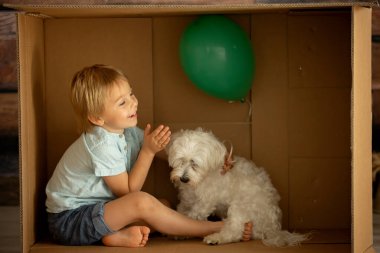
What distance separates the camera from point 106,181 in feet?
6.37

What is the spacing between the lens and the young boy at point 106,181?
189cm

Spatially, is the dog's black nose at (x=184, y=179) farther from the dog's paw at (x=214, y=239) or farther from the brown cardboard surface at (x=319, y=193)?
the brown cardboard surface at (x=319, y=193)

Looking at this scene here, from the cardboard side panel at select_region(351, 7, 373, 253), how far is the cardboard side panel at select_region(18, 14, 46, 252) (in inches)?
34.8

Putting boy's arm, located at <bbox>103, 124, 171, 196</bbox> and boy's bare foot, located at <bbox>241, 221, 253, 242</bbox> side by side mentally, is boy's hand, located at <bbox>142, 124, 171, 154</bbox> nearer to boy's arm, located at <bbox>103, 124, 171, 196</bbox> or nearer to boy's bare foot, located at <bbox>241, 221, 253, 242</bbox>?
boy's arm, located at <bbox>103, 124, 171, 196</bbox>

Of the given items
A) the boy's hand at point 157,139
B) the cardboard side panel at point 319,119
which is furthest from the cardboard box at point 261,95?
the boy's hand at point 157,139

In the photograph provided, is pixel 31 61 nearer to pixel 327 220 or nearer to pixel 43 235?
pixel 43 235

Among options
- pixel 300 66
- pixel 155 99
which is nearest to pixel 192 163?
pixel 155 99

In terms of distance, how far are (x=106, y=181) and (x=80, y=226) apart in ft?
0.47

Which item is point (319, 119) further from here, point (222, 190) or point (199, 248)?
point (199, 248)

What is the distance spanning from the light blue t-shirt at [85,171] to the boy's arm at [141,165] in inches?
1.1

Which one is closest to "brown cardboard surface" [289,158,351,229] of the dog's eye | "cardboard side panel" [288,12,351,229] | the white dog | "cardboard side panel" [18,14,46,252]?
"cardboard side panel" [288,12,351,229]

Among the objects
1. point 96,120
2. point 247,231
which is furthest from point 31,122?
point 247,231

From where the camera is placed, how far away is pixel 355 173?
177cm

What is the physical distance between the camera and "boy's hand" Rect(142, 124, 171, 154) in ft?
6.34
